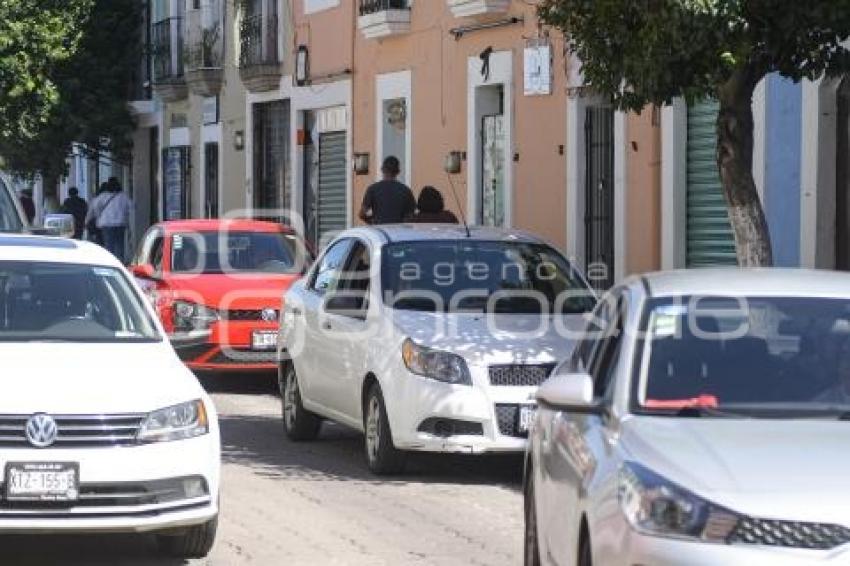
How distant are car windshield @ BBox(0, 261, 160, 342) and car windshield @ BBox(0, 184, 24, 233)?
5735mm

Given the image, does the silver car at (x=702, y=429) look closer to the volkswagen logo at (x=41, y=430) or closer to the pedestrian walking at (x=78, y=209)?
the volkswagen logo at (x=41, y=430)

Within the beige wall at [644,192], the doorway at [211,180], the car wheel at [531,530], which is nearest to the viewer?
the car wheel at [531,530]

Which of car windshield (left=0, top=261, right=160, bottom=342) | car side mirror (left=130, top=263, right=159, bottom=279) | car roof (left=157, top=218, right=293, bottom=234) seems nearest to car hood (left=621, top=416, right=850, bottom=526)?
car windshield (left=0, top=261, right=160, bottom=342)

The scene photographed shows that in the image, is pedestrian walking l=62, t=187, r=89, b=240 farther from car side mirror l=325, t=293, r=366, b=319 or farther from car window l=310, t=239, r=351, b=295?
car side mirror l=325, t=293, r=366, b=319

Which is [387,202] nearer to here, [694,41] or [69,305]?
[694,41]

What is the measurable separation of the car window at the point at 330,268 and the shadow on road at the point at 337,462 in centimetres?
120

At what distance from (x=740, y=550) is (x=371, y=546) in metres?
A: 4.33


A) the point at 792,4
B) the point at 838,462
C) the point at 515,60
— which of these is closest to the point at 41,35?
the point at 515,60

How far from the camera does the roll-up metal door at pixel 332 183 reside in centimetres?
2945

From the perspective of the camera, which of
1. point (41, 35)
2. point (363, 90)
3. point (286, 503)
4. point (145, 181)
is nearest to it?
point (286, 503)

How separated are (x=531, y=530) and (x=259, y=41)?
24443 millimetres

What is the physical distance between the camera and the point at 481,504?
11.5 meters

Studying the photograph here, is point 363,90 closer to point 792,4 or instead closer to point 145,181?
point 145,181

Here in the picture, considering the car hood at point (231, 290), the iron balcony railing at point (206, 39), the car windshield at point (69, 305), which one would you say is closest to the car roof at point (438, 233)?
the car windshield at point (69, 305)
